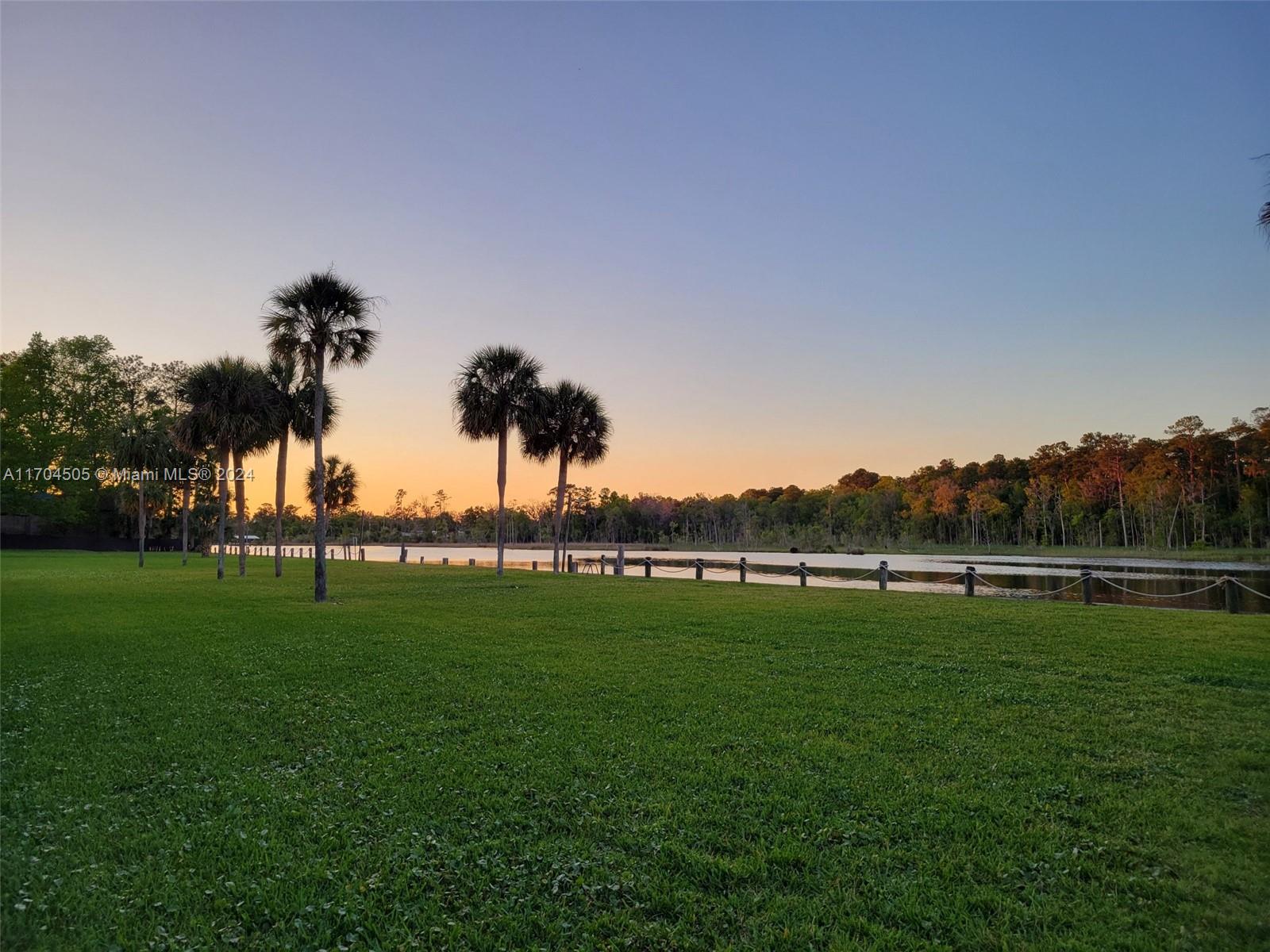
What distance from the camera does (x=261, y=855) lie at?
14.3 feet

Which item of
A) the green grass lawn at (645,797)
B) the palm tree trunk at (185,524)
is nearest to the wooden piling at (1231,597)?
the green grass lawn at (645,797)

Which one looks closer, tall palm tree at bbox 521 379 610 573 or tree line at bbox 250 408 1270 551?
tall palm tree at bbox 521 379 610 573

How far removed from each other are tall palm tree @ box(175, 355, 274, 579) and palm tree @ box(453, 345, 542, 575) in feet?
29.4

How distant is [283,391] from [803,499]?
110162 mm

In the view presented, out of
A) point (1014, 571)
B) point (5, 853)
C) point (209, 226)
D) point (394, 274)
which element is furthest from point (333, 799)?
point (1014, 571)

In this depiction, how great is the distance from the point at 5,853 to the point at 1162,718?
9.90 m

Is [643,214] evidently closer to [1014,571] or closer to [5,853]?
[5,853]

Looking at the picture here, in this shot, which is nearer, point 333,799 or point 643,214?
point 333,799

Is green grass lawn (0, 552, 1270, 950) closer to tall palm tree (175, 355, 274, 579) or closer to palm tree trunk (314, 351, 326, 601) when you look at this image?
palm tree trunk (314, 351, 326, 601)

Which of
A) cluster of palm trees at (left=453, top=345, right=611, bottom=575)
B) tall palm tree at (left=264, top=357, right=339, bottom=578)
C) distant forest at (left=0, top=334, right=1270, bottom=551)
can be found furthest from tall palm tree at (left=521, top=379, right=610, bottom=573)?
distant forest at (left=0, top=334, right=1270, bottom=551)

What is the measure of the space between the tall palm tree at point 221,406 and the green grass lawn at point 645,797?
2045 centimetres

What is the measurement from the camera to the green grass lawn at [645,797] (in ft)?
12.0

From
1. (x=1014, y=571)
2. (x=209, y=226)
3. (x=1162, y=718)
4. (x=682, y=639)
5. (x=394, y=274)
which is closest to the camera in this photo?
(x=1162, y=718)

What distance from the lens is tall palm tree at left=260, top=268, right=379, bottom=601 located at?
68.6 ft
